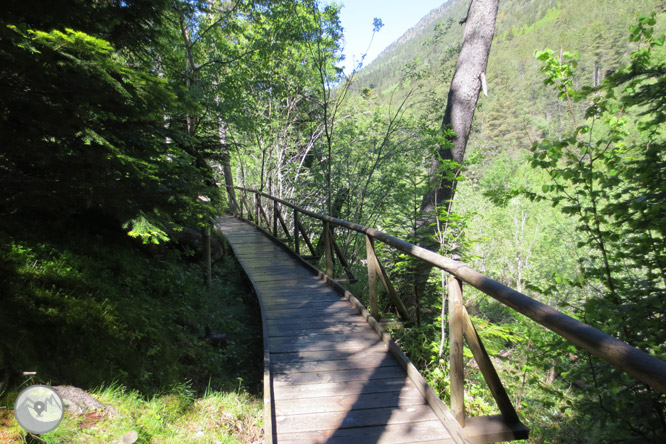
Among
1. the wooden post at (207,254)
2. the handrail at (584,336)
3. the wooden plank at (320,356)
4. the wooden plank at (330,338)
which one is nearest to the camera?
the handrail at (584,336)

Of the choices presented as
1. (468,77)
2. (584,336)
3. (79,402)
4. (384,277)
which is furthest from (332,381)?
(468,77)

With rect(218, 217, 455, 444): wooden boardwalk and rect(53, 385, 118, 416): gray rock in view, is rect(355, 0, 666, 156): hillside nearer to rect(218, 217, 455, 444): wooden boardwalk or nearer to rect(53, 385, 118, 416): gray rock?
rect(218, 217, 455, 444): wooden boardwalk

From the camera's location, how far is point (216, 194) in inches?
166

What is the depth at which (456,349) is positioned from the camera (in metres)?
2.11

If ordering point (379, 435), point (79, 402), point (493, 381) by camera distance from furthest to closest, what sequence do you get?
point (379, 435)
point (79, 402)
point (493, 381)

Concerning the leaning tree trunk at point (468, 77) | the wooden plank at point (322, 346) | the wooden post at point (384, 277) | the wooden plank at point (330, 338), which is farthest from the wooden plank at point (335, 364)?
the leaning tree trunk at point (468, 77)

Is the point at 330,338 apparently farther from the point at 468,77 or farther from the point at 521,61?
the point at 521,61

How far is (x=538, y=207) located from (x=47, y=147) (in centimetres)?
2988

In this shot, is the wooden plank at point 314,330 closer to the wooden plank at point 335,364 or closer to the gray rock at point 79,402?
the wooden plank at point 335,364

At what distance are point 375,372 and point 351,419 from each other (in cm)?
65

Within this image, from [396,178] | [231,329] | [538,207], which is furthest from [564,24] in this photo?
[231,329]

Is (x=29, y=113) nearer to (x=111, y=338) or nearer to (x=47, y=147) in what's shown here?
(x=47, y=147)

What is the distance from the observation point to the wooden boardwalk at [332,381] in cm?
225

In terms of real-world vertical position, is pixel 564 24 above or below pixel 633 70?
above
